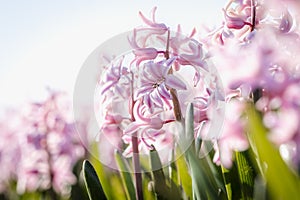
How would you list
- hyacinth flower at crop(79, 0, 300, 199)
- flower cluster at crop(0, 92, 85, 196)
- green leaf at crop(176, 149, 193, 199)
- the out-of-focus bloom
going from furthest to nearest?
flower cluster at crop(0, 92, 85, 196) → green leaf at crop(176, 149, 193, 199) → hyacinth flower at crop(79, 0, 300, 199) → the out-of-focus bloom

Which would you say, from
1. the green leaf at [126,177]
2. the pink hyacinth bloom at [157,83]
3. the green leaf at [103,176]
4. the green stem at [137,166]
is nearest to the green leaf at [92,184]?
the green stem at [137,166]

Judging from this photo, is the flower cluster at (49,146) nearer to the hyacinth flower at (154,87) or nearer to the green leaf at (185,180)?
the green leaf at (185,180)

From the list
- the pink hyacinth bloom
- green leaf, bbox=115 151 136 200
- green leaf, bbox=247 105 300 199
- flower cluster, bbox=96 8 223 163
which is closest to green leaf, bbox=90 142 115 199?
green leaf, bbox=115 151 136 200

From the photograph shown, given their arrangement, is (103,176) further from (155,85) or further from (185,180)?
(155,85)

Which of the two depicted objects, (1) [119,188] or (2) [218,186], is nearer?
(2) [218,186]

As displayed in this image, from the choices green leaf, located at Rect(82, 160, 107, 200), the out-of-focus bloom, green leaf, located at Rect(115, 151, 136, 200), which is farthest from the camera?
green leaf, located at Rect(115, 151, 136, 200)

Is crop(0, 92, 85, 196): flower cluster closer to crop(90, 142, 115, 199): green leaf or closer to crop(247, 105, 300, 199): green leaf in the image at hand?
crop(90, 142, 115, 199): green leaf

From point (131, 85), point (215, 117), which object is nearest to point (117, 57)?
point (131, 85)

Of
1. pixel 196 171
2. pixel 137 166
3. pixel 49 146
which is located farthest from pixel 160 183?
pixel 49 146

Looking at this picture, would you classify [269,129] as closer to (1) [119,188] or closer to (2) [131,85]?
(2) [131,85]
